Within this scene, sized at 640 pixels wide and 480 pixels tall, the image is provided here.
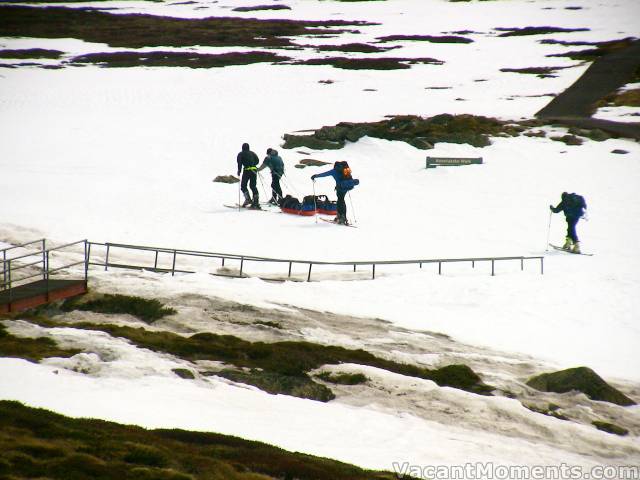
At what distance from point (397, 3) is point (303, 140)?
86.0 meters

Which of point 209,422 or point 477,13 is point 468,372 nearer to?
point 209,422

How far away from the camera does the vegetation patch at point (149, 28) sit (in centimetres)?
8469

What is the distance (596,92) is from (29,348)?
51619mm

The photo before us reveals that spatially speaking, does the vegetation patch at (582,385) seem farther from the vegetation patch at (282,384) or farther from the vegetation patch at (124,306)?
the vegetation patch at (124,306)

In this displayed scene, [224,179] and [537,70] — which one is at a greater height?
[537,70]

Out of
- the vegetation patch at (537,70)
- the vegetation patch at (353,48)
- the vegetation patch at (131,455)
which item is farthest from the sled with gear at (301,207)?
the vegetation patch at (353,48)

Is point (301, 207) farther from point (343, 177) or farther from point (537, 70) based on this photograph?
point (537, 70)

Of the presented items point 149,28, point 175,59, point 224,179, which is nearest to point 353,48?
point 175,59

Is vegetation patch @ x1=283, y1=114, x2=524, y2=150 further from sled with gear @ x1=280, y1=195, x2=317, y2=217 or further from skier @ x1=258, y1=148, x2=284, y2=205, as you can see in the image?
sled with gear @ x1=280, y1=195, x2=317, y2=217

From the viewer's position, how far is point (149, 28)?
305ft

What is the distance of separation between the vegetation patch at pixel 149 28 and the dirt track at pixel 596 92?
33.8 m

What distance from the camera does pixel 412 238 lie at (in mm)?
27812

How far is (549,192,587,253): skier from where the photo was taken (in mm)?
26703

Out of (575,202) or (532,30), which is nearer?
(575,202)
